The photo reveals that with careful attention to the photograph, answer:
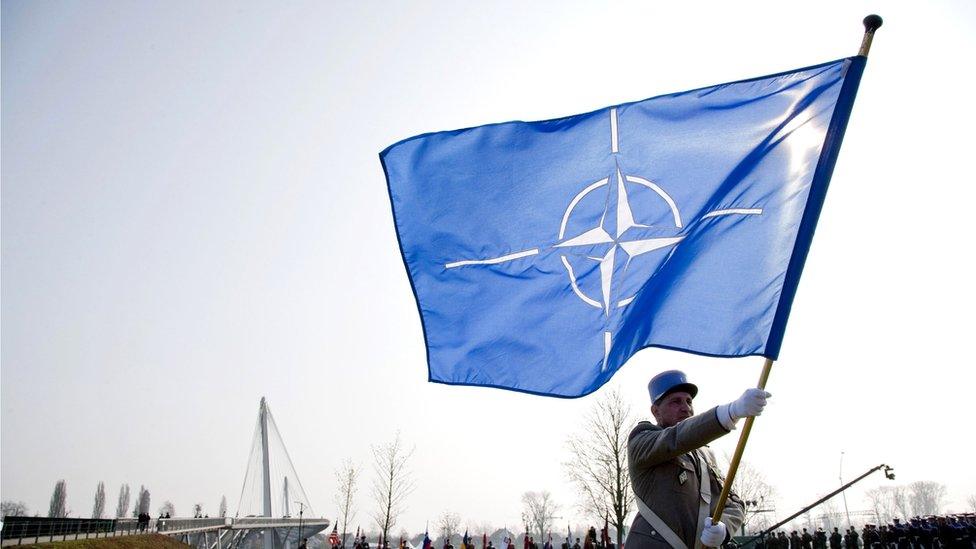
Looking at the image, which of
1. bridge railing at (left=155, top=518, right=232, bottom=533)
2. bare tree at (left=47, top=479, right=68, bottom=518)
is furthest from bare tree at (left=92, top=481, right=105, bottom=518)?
bridge railing at (left=155, top=518, right=232, bottom=533)

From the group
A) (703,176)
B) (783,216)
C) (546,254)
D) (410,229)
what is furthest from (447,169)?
(783,216)

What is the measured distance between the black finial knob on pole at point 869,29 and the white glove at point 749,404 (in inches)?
103

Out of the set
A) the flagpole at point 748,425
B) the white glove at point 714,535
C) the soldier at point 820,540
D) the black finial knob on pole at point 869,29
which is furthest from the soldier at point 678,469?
the soldier at point 820,540

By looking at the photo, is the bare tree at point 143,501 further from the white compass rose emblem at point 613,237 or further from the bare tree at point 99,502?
the white compass rose emblem at point 613,237

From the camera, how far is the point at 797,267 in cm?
500

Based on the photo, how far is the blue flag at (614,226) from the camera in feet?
17.7

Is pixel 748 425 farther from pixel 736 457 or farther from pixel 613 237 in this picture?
pixel 613 237

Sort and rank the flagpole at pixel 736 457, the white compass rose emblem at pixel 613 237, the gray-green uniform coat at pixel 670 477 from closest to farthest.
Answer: the flagpole at pixel 736 457
the gray-green uniform coat at pixel 670 477
the white compass rose emblem at pixel 613 237

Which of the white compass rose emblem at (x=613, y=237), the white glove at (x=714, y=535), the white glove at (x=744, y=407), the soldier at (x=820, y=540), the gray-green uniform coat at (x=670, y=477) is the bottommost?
the soldier at (x=820, y=540)

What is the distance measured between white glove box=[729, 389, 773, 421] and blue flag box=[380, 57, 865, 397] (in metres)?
0.66

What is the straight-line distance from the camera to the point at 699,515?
4.67 m

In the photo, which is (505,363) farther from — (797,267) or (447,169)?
(797,267)

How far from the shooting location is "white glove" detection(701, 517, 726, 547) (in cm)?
435

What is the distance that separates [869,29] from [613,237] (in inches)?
91.5
